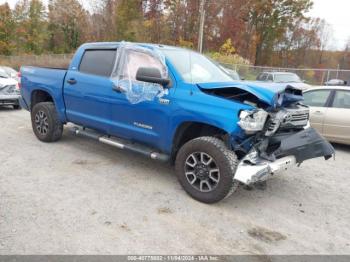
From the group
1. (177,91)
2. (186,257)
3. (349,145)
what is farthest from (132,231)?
(349,145)

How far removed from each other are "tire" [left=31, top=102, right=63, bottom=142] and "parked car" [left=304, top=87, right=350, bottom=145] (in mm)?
5555

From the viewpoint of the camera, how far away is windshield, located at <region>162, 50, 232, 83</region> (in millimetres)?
4586

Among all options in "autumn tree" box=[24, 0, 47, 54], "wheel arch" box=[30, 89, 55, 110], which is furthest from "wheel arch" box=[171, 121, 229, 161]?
"autumn tree" box=[24, 0, 47, 54]

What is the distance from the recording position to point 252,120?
12.6 ft

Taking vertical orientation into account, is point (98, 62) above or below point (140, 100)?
above

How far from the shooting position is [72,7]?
41.7m

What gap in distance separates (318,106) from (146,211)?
17.7 ft

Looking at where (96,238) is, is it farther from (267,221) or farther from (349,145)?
(349,145)

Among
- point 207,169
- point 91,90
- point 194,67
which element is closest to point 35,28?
point 91,90

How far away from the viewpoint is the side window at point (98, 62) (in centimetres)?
527

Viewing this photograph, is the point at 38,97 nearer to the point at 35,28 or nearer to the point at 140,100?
the point at 140,100

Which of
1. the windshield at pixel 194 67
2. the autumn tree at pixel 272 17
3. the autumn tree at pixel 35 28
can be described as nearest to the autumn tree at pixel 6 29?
the autumn tree at pixel 35 28

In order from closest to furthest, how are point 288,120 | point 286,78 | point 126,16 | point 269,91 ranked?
1. point 269,91
2. point 288,120
3. point 286,78
4. point 126,16

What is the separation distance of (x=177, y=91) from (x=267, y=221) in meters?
1.96
